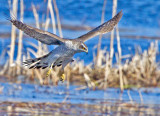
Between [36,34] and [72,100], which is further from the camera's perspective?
[72,100]

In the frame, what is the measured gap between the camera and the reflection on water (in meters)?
8.16

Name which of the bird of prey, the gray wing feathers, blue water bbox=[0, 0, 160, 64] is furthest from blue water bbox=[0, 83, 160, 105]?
blue water bbox=[0, 0, 160, 64]

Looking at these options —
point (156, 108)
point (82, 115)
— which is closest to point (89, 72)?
point (156, 108)

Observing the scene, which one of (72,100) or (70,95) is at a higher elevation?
(70,95)

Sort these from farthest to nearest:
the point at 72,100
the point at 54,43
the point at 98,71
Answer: the point at 98,71 < the point at 72,100 < the point at 54,43

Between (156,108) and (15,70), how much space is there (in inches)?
→ 156

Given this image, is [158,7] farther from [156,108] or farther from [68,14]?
[156,108]

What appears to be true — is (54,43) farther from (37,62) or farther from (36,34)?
(37,62)

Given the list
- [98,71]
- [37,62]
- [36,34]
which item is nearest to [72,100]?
[37,62]

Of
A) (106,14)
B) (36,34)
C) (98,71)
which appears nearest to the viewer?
(36,34)

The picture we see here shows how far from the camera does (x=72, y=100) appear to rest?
9.17 meters

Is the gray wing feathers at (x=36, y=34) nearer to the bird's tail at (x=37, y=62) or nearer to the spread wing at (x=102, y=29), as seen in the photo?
the bird's tail at (x=37, y=62)

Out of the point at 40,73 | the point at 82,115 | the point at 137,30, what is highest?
the point at 137,30

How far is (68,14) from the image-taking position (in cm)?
2039
